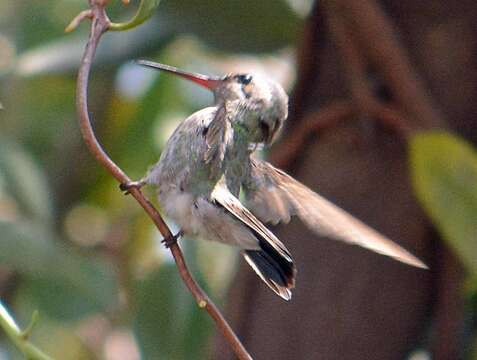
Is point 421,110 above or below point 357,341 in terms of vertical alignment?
above

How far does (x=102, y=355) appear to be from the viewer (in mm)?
2367

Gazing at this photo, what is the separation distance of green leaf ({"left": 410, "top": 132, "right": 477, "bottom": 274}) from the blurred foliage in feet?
1.86

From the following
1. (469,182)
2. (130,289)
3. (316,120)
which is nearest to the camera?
(469,182)

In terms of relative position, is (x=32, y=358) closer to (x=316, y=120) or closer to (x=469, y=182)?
(x=469, y=182)

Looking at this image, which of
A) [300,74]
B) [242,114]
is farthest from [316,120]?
[242,114]

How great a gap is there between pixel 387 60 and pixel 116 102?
74cm

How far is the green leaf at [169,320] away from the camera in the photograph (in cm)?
211

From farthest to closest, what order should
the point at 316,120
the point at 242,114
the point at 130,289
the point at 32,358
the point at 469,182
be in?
the point at 130,289, the point at 316,120, the point at 469,182, the point at 242,114, the point at 32,358

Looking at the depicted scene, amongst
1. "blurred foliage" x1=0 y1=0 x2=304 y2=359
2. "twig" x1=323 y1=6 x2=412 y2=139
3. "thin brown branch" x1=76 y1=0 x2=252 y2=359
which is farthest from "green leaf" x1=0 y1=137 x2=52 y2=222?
"thin brown branch" x1=76 y1=0 x2=252 y2=359

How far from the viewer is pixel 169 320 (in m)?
2.19

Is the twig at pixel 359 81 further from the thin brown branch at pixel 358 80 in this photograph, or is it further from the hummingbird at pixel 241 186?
the hummingbird at pixel 241 186

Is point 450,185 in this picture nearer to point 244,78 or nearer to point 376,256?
point 376,256

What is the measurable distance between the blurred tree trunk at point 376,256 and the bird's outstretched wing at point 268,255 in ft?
2.03

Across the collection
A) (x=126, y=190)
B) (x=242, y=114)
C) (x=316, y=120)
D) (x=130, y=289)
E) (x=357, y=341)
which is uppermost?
(x=126, y=190)
